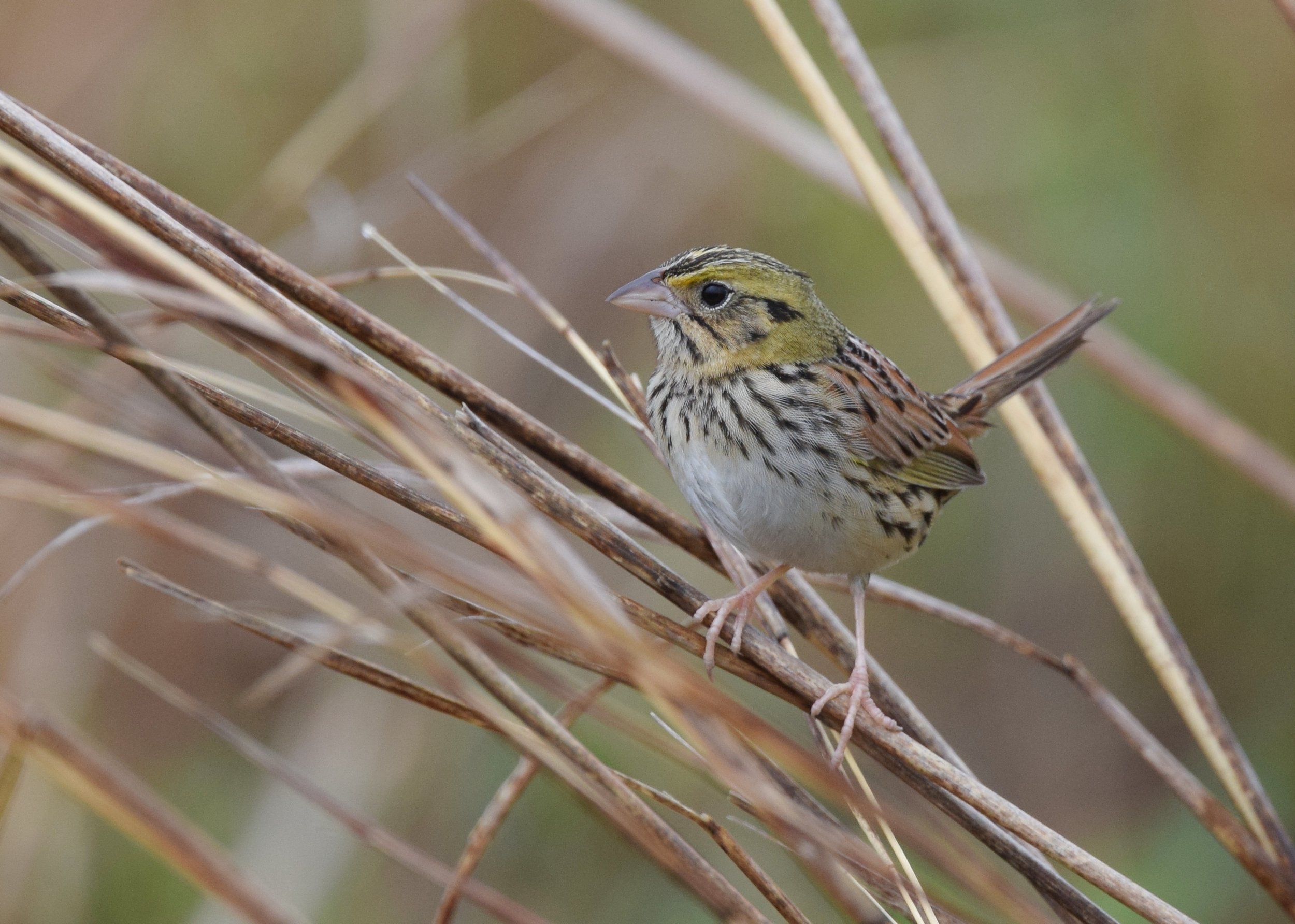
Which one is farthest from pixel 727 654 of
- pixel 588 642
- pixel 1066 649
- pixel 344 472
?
pixel 1066 649

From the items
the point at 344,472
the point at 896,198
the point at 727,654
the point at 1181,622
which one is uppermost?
the point at 896,198

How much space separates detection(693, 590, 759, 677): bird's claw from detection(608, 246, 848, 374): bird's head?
0.57 meters

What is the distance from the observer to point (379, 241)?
2045 millimetres

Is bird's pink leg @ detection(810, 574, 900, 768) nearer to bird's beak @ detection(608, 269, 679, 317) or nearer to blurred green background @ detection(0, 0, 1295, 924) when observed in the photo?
bird's beak @ detection(608, 269, 679, 317)

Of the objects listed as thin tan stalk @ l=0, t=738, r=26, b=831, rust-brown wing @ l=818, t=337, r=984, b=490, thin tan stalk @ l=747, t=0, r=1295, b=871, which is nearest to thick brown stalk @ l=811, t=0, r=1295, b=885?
thin tan stalk @ l=747, t=0, r=1295, b=871

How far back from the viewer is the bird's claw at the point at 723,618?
5.97ft

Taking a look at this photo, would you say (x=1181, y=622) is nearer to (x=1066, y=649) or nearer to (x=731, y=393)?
(x=1066, y=649)

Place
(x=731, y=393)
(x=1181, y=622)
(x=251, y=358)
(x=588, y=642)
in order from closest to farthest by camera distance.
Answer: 1. (x=588, y=642)
2. (x=251, y=358)
3. (x=731, y=393)
4. (x=1181, y=622)

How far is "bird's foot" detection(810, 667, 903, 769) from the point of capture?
1.69m

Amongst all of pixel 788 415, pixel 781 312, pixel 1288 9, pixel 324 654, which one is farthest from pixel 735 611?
pixel 1288 9

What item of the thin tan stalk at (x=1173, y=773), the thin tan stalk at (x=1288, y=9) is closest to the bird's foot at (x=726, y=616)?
the thin tan stalk at (x=1173, y=773)

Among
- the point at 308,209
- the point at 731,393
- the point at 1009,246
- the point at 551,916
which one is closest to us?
the point at 731,393

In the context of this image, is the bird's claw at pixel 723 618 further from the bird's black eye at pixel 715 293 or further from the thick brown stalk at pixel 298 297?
the bird's black eye at pixel 715 293

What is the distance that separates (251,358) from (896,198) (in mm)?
1349
